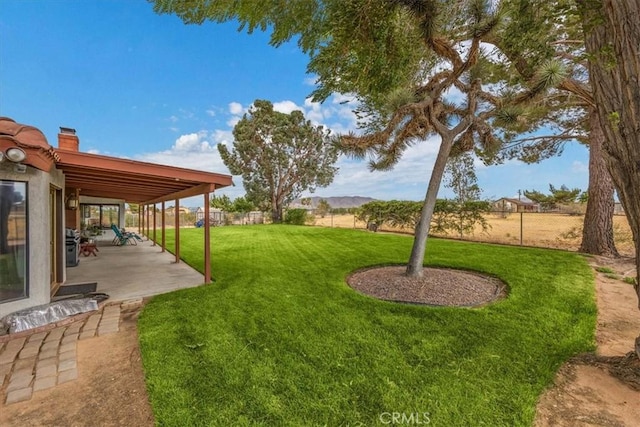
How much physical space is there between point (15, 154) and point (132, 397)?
123 inches

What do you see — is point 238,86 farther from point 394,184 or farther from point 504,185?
point 504,185

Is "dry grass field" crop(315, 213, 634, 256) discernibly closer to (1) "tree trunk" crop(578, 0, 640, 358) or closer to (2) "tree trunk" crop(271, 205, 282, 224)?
(1) "tree trunk" crop(578, 0, 640, 358)

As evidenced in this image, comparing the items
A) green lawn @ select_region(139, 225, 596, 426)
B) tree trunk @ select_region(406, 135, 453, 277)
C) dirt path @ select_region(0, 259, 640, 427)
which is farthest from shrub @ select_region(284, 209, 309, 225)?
dirt path @ select_region(0, 259, 640, 427)

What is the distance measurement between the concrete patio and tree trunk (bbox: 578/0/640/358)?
243 inches

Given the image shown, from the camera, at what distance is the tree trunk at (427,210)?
Result: 5456mm

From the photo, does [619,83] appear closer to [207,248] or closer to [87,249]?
[207,248]

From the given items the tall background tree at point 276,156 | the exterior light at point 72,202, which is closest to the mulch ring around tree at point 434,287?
the exterior light at point 72,202

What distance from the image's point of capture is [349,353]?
299 centimetres

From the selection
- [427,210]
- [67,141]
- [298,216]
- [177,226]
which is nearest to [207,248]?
[177,226]

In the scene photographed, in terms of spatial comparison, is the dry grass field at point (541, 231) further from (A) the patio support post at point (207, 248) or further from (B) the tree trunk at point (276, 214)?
(B) the tree trunk at point (276, 214)

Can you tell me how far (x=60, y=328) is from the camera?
147 inches

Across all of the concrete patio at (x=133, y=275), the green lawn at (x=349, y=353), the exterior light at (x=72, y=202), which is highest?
the exterior light at (x=72, y=202)

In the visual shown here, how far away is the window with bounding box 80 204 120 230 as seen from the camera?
55.7ft

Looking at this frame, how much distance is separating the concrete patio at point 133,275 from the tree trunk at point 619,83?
20.3 feet
